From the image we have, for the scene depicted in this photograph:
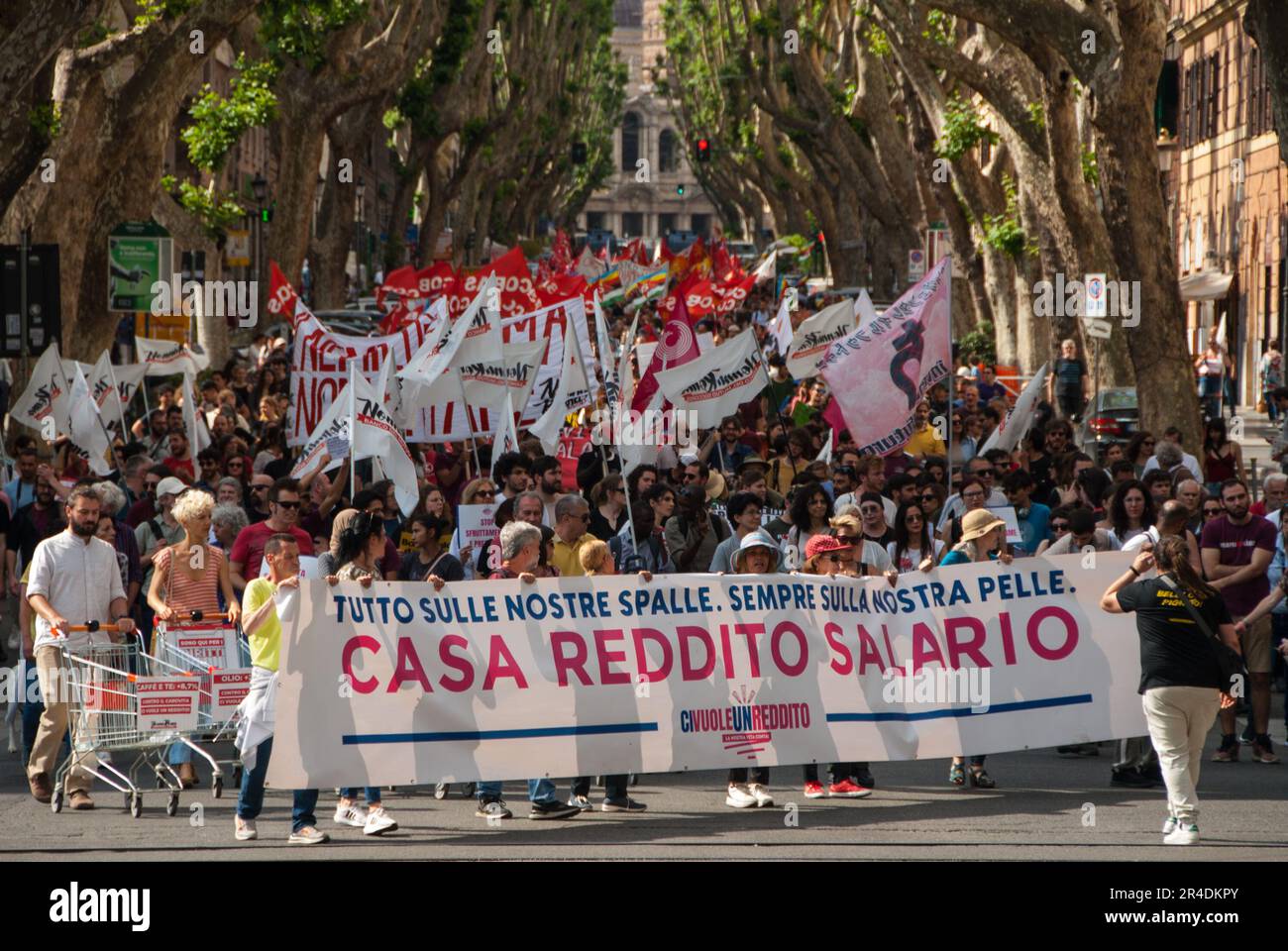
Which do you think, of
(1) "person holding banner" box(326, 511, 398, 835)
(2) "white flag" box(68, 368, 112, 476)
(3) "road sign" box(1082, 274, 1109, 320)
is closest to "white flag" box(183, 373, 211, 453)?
(2) "white flag" box(68, 368, 112, 476)

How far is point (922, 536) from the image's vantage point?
1197cm

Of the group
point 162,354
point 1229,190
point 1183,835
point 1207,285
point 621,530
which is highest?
point 1229,190

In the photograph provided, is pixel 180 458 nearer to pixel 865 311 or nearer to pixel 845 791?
pixel 865 311

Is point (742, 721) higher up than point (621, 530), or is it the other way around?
point (621, 530)

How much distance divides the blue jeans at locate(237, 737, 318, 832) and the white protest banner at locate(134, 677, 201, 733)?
695mm

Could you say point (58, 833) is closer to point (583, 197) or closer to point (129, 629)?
point (129, 629)

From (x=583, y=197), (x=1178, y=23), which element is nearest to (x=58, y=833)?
(x=1178, y=23)

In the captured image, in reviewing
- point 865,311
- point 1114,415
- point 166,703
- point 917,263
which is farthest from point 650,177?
point 166,703

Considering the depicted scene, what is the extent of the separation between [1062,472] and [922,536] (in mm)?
3824

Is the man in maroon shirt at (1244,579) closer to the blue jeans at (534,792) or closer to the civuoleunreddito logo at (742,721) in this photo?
the civuoleunreddito logo at (742,721)

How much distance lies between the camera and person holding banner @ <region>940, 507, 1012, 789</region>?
10.4 metres

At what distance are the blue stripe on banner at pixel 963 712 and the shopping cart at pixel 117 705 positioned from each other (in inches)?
119

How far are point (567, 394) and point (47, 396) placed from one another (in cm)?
460

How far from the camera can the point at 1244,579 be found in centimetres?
1176
